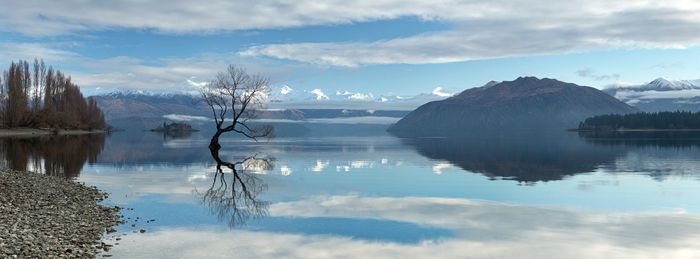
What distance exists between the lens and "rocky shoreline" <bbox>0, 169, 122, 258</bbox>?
1791cm

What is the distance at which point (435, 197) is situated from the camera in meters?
33.9

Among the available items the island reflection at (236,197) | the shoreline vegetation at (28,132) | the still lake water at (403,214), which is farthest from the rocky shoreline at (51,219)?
the shoreline vegetation at (28,132)

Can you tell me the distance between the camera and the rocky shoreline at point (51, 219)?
705 inches

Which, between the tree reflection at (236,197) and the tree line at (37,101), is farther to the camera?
the tree line at (37,101)

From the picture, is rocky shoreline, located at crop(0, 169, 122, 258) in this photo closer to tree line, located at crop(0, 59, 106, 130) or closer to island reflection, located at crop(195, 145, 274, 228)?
island reflection, located at crop(195, 145, 274, 228)

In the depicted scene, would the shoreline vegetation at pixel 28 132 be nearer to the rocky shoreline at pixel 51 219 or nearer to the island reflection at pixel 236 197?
the island reflection at pixel 236 197

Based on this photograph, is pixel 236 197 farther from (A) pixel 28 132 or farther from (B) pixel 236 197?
(A) pixel 28 132

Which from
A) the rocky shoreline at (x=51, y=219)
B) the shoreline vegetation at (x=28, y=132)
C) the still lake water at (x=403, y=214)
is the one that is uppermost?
the shoreline vegetation at (x=28, y=132)

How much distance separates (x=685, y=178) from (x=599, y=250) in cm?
3121

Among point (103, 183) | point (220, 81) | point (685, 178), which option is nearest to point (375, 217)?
point (103, 183)

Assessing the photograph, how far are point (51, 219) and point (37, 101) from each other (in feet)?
541

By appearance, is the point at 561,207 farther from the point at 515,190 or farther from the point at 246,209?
the point at 246,209

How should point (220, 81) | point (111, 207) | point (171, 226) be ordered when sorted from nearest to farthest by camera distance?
point (171, 226)
point (111, 207)
point (220, 81)

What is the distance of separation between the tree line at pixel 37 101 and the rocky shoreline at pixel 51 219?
128808 millimetres
